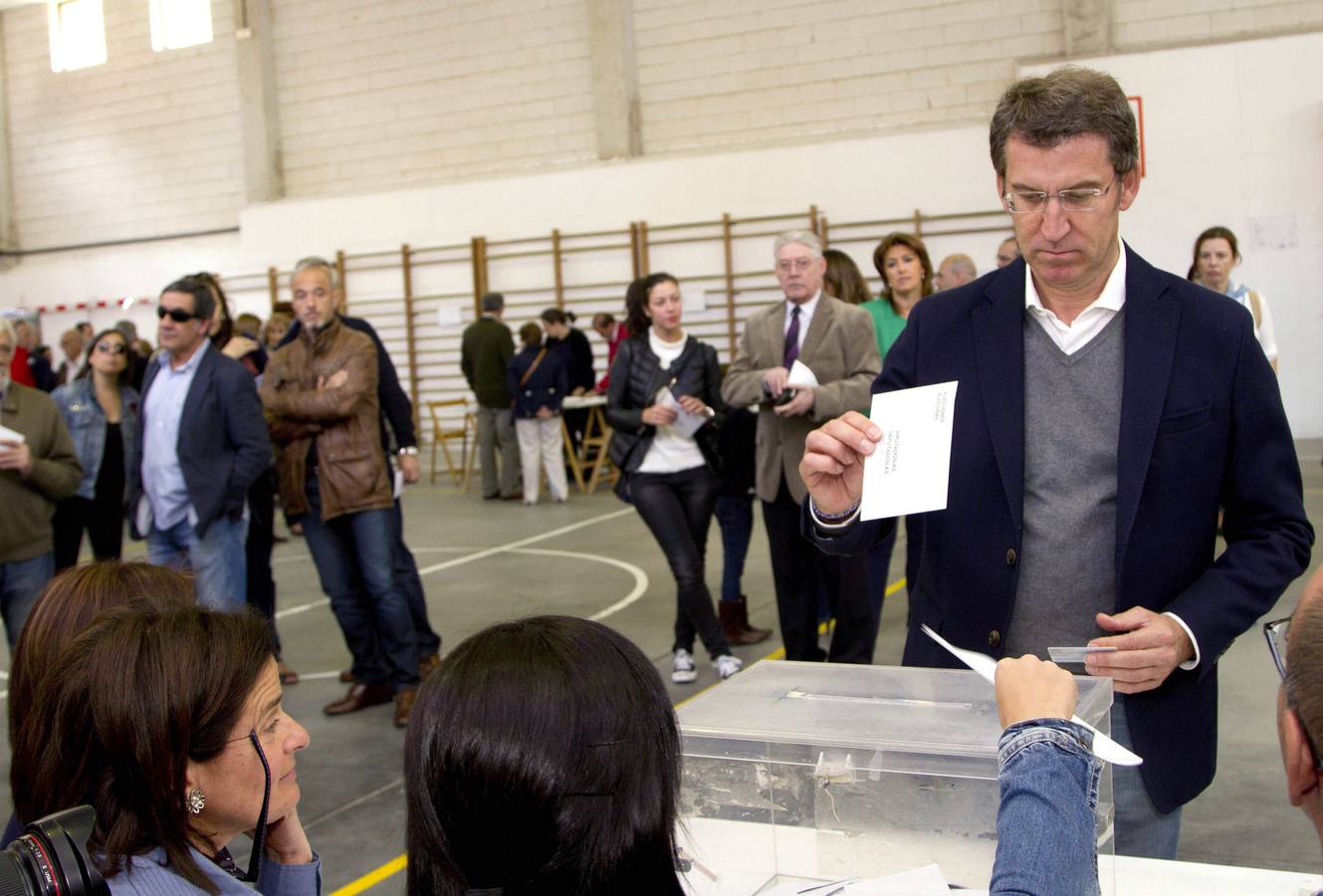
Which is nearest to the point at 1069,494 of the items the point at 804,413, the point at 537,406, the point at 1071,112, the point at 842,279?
the point at 1071,112

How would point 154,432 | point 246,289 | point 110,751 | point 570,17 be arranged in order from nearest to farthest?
point 110,751 → point 154,432 → point 570,17 → point 246,289

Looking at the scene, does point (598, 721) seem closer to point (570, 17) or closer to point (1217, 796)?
point (1217, 796)

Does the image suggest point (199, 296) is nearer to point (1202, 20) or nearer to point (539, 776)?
point (539, 776)

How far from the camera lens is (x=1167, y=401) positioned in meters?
1.76

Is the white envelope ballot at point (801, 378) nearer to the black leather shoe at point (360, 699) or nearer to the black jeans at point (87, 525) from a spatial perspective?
the black leather shoe at point (360, 699)

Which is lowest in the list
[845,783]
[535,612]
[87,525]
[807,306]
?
[87,525]

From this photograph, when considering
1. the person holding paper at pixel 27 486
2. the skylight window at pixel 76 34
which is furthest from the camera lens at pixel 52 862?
the skylight window at pixel 76 34

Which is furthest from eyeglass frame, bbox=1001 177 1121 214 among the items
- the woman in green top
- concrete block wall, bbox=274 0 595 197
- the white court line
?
concrete block wall, bbox=274 0 595 197

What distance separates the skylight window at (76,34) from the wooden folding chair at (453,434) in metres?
6.52

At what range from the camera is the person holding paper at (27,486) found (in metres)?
4.25

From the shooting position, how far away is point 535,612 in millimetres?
1550

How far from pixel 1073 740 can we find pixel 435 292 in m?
13.3

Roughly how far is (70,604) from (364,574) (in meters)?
2.73

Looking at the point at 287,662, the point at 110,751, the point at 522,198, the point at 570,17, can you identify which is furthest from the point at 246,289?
the point at 110,751
